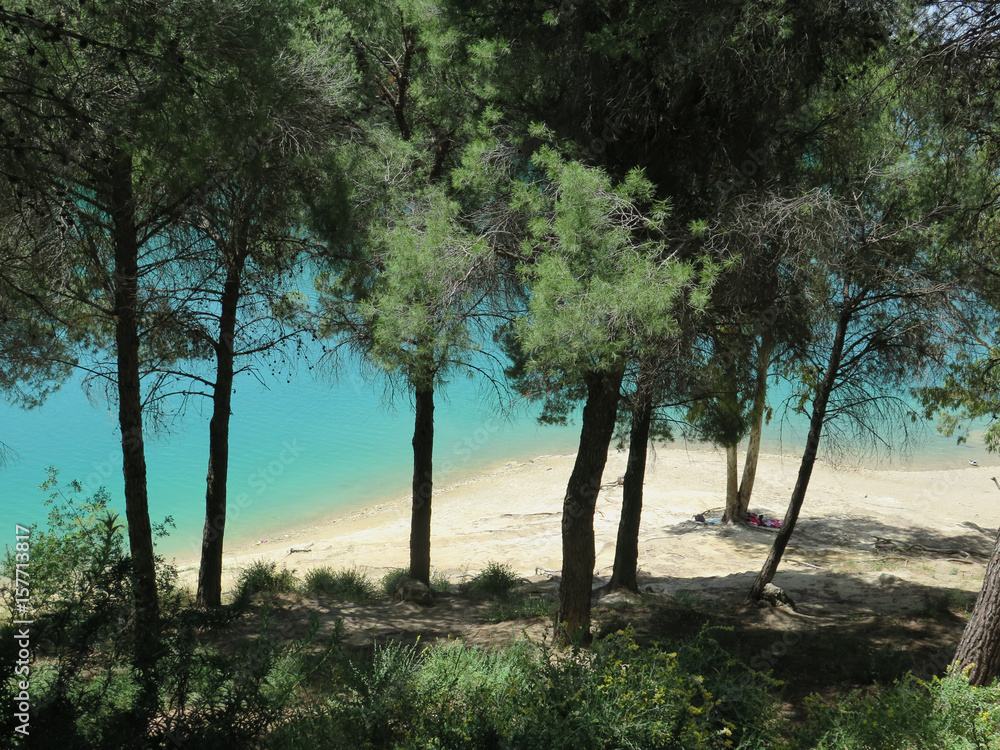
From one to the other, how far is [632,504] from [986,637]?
459 cm

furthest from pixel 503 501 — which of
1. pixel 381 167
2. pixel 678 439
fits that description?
pixel 381 167

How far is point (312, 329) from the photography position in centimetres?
936

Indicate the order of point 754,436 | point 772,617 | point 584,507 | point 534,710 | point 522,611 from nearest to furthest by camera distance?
point 534,710
point 584,507
point 522,611
point 772,617
point 754,436

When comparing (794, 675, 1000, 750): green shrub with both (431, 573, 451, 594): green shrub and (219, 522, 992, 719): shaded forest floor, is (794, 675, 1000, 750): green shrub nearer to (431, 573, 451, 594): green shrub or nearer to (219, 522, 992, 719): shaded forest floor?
(219, 522, 992, 719): shaded forest floor

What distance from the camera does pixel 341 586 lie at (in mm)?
10461

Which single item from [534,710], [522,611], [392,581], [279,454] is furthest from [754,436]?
[279,454]

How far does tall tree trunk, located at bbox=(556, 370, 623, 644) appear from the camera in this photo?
688cm

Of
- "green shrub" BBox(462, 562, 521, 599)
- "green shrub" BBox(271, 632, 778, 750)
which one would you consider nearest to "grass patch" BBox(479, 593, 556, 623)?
"green shrub" BBox(462, 562, 521, 599)

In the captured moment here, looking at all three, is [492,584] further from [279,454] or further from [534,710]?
[279,454]

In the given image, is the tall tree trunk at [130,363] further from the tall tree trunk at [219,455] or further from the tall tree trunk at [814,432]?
the tall tree trunk at [814,432]

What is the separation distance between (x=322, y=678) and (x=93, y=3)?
16.9 ft

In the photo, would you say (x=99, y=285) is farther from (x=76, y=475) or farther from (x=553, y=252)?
(x=76, y=475)

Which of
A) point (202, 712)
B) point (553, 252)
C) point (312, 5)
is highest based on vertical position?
point (312, 5)

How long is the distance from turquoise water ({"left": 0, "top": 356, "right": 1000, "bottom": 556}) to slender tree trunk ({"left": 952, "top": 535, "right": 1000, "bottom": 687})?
1117 cm
